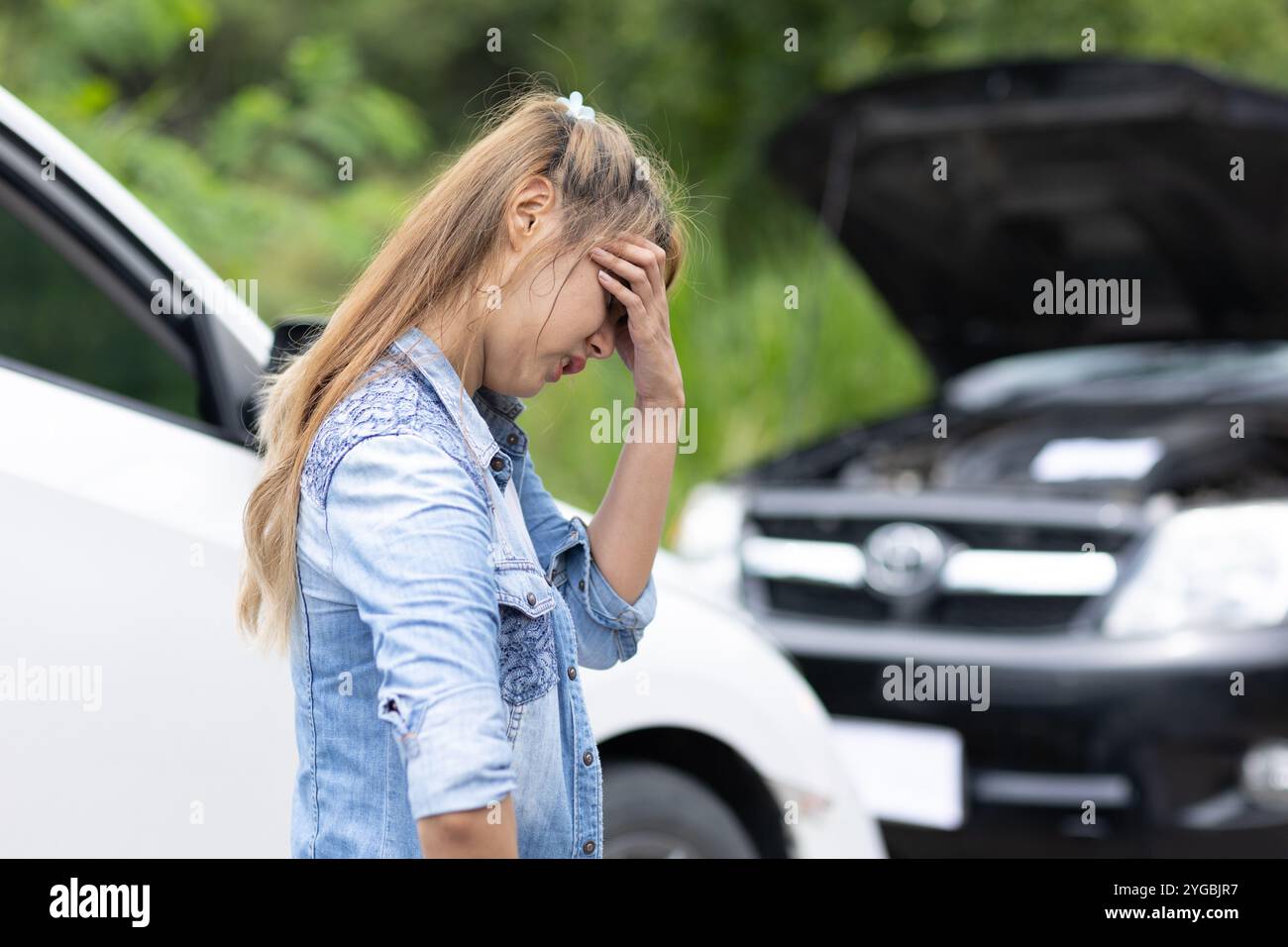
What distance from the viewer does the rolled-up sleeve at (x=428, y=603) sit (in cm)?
114

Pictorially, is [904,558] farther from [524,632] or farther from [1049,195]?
[524,632]

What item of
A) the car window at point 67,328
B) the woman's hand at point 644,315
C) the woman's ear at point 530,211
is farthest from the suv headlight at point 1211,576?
the car window at point 67,328

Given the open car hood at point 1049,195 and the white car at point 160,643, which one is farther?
the open car hood at point 1049,195

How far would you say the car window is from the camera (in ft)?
13.9

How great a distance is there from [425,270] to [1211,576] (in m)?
2.38

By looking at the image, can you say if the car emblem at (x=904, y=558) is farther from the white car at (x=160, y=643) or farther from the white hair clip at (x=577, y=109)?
the white hair clip at (x=577, y=109)

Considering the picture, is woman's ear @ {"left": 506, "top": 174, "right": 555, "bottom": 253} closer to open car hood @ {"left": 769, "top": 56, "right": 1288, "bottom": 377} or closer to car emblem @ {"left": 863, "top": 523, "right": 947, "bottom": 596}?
car emblem @ {"left": 863, "top": 523, "right": 947, "bottom": 596}

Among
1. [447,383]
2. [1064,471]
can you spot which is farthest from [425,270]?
[1064,471]

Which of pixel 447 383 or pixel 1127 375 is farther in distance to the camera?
pixel 1127 375

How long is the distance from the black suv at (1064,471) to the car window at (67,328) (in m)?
1.83

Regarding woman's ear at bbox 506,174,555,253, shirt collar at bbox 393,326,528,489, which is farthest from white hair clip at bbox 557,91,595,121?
shirt collar at bbox 393,326,528,489

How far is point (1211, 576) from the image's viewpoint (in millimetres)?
3154
